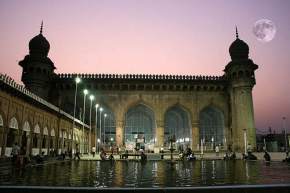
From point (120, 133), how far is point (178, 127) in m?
10.2

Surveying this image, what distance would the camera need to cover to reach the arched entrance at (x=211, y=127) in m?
37.3

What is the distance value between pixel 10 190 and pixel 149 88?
31.6m

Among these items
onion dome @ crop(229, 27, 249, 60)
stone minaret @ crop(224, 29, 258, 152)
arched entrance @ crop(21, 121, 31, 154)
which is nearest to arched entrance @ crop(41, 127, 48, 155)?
arched entrance @ crop(21, 121, 31, 154)

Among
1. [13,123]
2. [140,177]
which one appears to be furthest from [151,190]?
[13,123]

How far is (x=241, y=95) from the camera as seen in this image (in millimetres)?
33844

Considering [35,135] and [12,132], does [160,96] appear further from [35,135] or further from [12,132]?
[12,132]

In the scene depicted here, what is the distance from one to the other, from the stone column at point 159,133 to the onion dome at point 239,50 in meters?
12.7

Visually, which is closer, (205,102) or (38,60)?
(38,60)

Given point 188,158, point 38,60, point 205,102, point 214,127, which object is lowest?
point 188,158

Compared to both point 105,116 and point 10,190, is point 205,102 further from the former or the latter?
point 10,190

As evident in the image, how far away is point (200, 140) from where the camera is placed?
120ft

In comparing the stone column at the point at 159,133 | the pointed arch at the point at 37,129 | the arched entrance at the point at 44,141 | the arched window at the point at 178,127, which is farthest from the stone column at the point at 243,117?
the pointed arch at the point at 37,129

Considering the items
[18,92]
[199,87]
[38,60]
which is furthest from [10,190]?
[199,87]

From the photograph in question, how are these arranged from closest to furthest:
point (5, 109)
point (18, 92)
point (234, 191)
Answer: point (234, 191), point (5, 109), point (18, 92)
